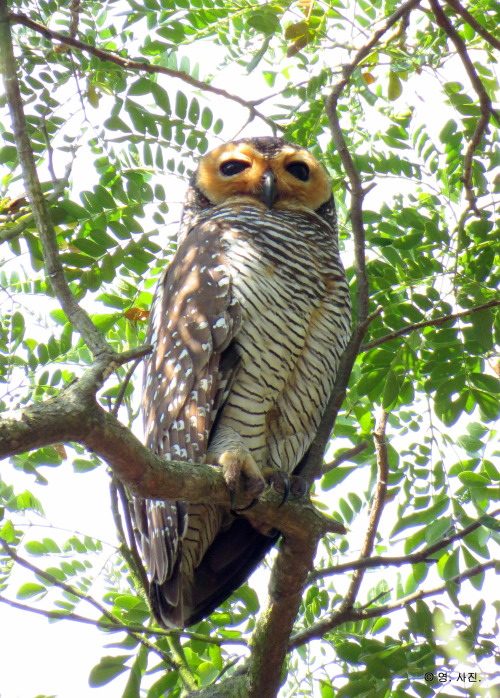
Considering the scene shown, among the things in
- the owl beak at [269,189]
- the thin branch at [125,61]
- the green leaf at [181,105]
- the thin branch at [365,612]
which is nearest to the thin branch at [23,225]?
the thin branch at [125,61]

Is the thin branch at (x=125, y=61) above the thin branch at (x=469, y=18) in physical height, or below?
below

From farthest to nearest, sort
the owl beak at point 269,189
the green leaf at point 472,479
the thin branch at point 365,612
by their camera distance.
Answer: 1. the owl beak at point 269,189
2. the green leaf at point 472,479
3. the thin branch at point 365,612

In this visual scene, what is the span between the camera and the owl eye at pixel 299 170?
3672 mm

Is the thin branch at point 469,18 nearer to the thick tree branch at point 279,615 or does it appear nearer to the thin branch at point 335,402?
the thin branch at point 335,402

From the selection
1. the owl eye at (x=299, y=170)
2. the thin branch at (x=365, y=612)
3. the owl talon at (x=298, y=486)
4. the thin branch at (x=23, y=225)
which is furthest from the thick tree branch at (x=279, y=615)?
the owl eye at (x=299, y=170)

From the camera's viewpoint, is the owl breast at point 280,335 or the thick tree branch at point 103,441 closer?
the thick tree branch at point 103,441

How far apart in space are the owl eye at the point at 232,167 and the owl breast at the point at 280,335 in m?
0.45

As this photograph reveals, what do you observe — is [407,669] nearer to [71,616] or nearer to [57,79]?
[71,616]

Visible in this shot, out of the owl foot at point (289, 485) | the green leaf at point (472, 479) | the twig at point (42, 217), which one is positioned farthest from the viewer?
the green leaf at point (472, 479)

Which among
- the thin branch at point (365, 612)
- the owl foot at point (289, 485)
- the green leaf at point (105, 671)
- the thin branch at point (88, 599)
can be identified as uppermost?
the owl foot at point (289, 485)

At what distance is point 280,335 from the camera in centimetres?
288

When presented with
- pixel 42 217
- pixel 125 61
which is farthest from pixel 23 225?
pixel 125 61

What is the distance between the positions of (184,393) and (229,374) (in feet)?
0.58

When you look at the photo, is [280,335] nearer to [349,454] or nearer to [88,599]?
[349,454]
